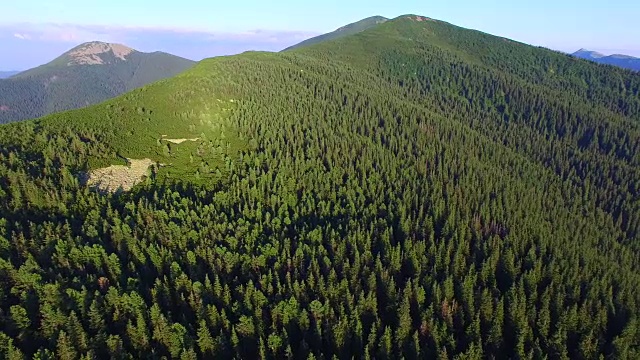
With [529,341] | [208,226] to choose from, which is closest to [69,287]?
[208,226]

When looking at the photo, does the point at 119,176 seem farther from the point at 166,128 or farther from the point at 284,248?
the point at 284,248

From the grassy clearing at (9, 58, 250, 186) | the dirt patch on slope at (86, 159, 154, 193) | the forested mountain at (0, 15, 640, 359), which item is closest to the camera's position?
the forested mountain at (0, 15, 640, 359)

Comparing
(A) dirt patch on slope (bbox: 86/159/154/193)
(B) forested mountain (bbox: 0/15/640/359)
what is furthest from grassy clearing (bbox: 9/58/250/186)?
(A) dirt patch on slope (bbox: 86/159/154/193)

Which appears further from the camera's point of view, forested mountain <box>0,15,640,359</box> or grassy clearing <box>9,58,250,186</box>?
grassy clearing <box>9,58,250,186</box>

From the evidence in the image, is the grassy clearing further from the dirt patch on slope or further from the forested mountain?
the dirt patch on slope

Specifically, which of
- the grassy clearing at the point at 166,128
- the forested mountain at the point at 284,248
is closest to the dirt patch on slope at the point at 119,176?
the forested mountain at the point at 284,248

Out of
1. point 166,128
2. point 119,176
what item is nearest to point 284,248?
point 119,176
